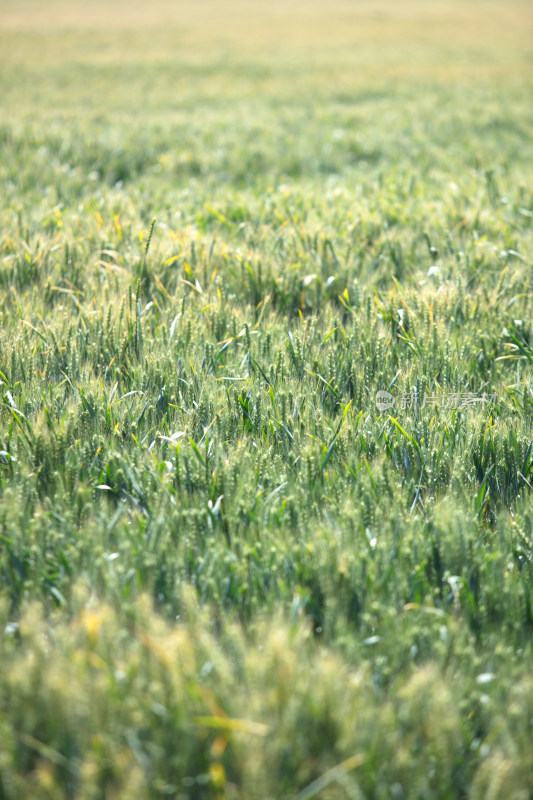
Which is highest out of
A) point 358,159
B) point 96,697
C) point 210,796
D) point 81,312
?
point 358,159

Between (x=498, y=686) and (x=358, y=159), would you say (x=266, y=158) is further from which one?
(x=498, y=686)

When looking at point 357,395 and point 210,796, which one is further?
point 357,395

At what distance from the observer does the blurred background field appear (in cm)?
88

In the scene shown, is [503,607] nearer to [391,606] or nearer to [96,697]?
[391,606]

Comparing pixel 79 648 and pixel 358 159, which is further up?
pixel 358 159

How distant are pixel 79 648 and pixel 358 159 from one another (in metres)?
5.66

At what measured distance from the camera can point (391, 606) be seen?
1.14m

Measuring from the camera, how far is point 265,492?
4.90 ft

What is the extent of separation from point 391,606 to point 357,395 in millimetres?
881

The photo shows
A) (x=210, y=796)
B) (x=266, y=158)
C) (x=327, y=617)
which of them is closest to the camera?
(x=210, y=796)

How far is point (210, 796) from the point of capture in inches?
33.5

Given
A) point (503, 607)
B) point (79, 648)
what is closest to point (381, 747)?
point (503, 607)

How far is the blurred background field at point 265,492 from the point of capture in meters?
0.88

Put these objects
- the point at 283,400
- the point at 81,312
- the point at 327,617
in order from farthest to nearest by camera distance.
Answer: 1. the point at 81,312
2. the point at 283,400
3. the point at 327,617
